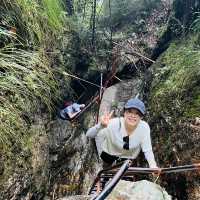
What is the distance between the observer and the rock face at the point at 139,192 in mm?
2623

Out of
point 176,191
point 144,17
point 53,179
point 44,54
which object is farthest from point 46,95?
point 144,17

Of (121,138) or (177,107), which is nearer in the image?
(121,138)

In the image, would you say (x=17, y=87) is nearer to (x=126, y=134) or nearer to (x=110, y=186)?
(x=126, y=134)

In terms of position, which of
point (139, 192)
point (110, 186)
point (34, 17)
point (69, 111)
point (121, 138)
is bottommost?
point (69, 111)

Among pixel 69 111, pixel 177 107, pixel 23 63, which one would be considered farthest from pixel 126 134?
pixel 69 111

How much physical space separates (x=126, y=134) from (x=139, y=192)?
1.16 metres

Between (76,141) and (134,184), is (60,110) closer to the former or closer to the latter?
(76,141)

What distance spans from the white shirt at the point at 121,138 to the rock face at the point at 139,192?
→ 2.96ft

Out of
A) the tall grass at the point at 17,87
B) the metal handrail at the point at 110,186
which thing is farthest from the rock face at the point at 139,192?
the tall grass at the point at 17,87

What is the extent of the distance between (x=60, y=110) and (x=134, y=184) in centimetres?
421

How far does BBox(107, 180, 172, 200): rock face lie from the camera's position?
8.61 ft

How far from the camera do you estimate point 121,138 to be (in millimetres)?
3801

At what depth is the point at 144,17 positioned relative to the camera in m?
9.23

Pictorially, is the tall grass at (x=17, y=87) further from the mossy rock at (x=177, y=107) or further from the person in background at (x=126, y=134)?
the mossy rock at (x=177, y=107)
